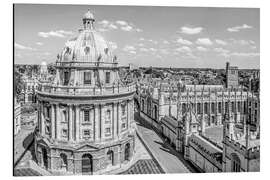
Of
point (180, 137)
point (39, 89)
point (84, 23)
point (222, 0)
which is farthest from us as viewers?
point (180, 137)

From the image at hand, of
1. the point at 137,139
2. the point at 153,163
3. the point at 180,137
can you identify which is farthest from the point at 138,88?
the point at 153,163

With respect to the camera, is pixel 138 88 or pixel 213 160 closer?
pixel 213 160

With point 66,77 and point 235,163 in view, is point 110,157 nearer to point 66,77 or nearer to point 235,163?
point 66,77

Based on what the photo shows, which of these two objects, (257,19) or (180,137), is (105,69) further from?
(257,19)

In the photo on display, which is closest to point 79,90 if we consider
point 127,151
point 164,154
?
point 127,151

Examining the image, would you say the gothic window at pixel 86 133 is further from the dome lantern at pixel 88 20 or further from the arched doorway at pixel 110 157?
the dome lantern at pixel 88 20

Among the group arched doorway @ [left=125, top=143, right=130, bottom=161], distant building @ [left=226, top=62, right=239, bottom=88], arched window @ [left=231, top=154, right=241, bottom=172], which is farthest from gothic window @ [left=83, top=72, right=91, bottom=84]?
arched window @ [left=231, top=154, right=241, bottom=172]

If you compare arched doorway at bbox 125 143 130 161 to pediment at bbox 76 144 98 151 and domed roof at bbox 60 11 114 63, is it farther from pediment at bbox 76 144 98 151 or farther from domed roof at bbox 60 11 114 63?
domed roof at bbox 60 11 114 63
